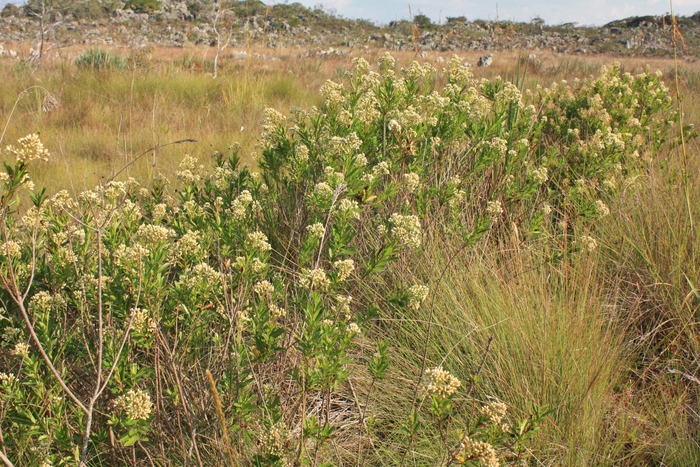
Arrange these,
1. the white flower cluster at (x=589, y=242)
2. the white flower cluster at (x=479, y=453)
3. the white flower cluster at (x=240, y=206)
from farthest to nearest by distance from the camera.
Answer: the white flower cluster at (x=589, y=242)
the white flower cluster at (x=240, y=206)
the white flower cluster at (x=479, y=453)

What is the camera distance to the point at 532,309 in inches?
91.0

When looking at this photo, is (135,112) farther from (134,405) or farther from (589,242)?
(134,405)

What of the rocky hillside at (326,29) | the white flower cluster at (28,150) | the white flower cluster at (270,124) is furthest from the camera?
the rocky hillside at (326,29)

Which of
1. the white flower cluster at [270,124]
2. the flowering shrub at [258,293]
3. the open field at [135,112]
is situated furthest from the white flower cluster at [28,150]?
the open field at [135,112]

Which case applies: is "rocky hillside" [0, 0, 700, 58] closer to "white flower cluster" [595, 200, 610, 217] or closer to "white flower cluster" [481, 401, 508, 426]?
"white flower cluster" [595, 200, 610, 217]

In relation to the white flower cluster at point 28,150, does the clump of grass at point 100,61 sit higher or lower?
higher

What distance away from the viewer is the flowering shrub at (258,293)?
153cm

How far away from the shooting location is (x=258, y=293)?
175 centimetres

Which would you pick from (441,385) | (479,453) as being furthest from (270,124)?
(479,453)

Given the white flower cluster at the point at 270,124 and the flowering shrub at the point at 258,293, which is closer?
the flowering shrub at the point at 258,293

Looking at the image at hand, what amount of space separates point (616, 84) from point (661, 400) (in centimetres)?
264

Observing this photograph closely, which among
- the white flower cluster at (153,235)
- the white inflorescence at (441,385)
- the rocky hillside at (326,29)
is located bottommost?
the white inflorescence at (441,385)

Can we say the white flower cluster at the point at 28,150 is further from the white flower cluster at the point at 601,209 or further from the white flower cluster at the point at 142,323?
the white flower cluster at the point at 601,209

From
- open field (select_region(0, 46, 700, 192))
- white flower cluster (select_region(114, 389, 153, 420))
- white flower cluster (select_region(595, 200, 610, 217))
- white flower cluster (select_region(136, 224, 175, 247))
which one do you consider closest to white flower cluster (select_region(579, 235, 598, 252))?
white flower cluster (select_region(595, 200, 610, 217))
